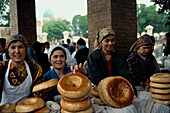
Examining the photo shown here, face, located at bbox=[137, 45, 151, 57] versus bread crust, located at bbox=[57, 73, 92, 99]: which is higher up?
face, located at bbox=[137, 45, 151, 57]

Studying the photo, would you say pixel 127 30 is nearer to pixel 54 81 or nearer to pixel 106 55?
pixel 106 55

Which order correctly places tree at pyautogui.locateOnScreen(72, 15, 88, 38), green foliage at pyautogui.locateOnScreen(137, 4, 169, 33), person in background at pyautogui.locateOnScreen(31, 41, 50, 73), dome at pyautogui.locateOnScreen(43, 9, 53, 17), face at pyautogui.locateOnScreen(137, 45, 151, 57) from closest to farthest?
face at pyautogui.locateOnScreen(137, 45, 151, 57)
person in background at pyautogui.locateOnScreen(31, 41, 50, 73)
green foliage at pyautogui.locateOnScreen(137, 4, 169, 33)
tree at pyautogui.locateOnScreen(72, 15, 88, 38)
dome at pyautogui.locateOnScreen(43, 9, 53, 17)

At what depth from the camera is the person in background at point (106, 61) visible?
2.75 m

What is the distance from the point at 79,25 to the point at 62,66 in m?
65.0

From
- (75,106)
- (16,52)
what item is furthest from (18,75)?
(75,106)

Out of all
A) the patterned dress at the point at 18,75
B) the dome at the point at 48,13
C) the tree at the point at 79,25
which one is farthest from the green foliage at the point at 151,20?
the dome at the point at 48,13

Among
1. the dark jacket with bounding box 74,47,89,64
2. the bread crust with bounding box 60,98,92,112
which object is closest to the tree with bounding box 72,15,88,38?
the dark jacket with bounding box 74,47,89,64

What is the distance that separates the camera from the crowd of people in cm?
221

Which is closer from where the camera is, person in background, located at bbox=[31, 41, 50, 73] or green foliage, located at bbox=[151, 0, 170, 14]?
person in background, located at bbox=[31, 41, 50, 73]

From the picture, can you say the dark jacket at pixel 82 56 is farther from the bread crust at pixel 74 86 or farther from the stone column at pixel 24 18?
the bread crust at pixel 74 86

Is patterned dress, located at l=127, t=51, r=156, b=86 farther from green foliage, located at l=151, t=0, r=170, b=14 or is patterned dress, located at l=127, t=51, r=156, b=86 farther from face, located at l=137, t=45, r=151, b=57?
green foliage, located at l=151, t=0, r=170, b=14

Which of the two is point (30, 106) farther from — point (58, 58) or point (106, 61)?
point (106, 61)

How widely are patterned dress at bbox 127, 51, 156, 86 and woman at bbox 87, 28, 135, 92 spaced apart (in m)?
0.46

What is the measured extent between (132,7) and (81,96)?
3.96 metres
